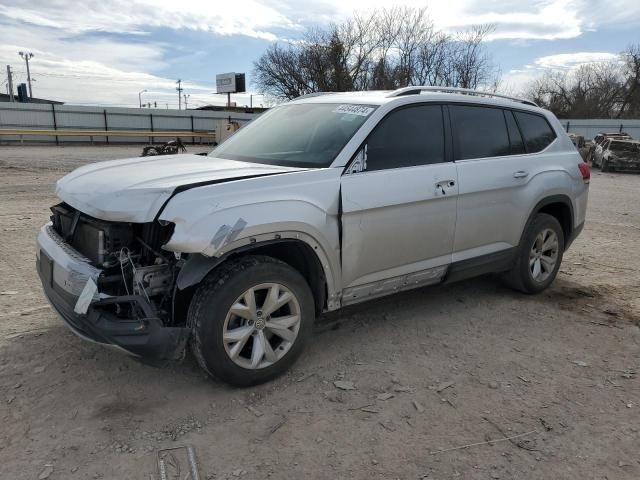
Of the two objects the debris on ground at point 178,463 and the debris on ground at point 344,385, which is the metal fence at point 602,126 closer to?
the debris on ground at point 344,385

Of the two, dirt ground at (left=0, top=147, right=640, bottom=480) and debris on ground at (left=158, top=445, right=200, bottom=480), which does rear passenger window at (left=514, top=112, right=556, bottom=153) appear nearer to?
dirt ground at (left=0, top=147, right=640, bottom=480)

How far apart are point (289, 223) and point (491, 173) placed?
6.82 ft

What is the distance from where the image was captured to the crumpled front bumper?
282 centimetres

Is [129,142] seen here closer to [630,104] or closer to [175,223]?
[175,223]

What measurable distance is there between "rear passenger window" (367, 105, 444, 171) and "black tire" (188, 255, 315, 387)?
1.04 metres

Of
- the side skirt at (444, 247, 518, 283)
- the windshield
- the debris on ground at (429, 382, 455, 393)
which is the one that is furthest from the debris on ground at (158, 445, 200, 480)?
the side skirt at (444, 247, 518, 283)

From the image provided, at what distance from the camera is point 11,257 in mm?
5645

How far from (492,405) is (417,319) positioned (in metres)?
1.34

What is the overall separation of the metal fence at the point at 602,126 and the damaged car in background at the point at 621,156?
24.7 m

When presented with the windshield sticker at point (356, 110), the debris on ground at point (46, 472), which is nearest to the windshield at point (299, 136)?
the windshield sticker at point (356, 110)

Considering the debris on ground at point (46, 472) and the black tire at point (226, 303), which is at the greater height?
the black tire at point (226, 303)

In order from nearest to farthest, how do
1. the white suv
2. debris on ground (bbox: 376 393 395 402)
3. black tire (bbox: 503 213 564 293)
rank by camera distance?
1. the white suv
2. debris on ground (bbox: 376 393 395 402)
3. black tire (bbox: 503 213 564 293)

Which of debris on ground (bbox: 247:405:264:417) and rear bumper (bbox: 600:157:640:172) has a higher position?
rear bumper (bbox: 600:157:640:172)

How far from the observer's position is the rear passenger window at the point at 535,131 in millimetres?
4871
